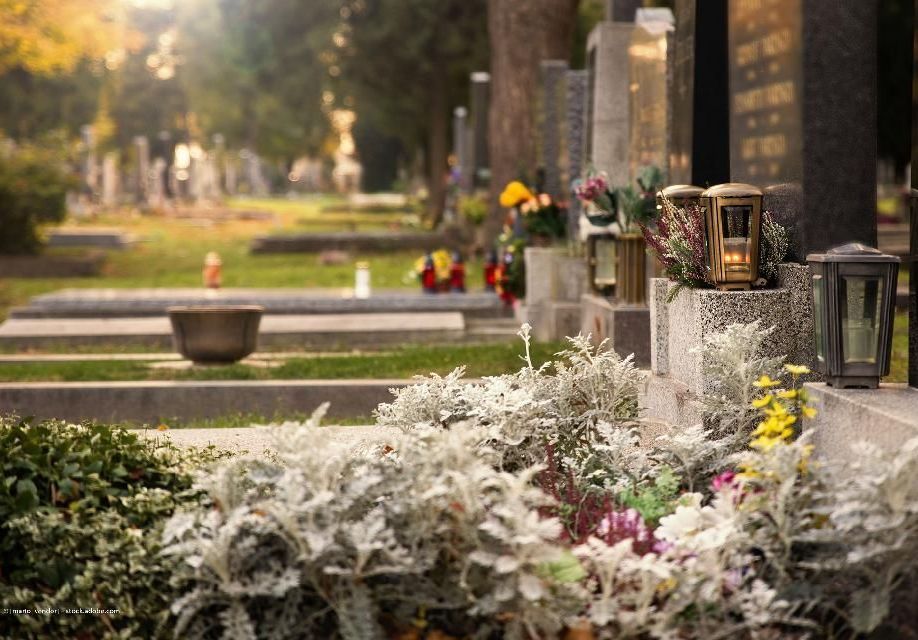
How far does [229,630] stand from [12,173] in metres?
24.1

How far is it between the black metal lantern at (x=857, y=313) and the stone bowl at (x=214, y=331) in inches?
268

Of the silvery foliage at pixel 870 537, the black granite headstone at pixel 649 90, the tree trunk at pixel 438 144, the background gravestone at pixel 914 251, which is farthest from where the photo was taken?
the tree trunk at pixel 438 144

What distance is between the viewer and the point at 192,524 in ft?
16.3

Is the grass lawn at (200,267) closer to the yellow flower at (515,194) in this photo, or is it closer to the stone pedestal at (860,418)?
the yellow flower at (515,194)

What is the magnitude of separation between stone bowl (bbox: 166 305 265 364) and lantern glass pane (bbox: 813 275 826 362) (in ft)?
21.6

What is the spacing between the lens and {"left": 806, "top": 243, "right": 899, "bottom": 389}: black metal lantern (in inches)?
233

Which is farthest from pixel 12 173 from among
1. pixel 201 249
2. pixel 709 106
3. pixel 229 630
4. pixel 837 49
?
pixel 229 630

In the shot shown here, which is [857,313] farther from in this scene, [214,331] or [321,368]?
[214,331]

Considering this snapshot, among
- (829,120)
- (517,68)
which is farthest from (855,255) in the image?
(517,68)

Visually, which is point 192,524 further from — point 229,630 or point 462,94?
point 462,94

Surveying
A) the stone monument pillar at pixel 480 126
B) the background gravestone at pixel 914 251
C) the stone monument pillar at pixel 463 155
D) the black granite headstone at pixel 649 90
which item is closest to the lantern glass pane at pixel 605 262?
→ the black granite headstone at pixel 649 90

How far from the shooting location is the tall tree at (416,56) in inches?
1420

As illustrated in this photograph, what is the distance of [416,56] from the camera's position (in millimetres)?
36812

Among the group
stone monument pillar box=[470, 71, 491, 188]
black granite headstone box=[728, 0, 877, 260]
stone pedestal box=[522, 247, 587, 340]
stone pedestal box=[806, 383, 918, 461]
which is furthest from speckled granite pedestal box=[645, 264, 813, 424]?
stone monument pillar box=[470, 71, 491, 188]
